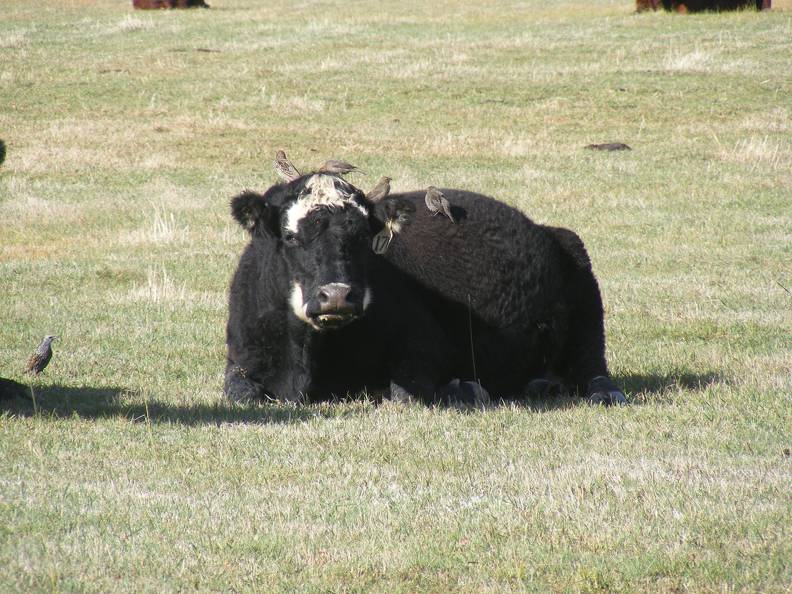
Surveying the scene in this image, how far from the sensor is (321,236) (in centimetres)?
884

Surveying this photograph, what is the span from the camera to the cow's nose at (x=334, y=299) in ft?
27.5

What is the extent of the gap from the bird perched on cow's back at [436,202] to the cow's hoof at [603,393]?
177 centimetres

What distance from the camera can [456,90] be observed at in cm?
3350

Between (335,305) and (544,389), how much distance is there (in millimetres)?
2605

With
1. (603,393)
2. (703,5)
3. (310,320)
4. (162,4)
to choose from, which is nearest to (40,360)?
(310,320)

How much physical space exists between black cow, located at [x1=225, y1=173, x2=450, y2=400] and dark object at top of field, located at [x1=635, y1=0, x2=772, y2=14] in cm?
4004

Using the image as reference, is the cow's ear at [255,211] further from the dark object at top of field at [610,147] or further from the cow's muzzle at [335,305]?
the dark object at top of field at [610,147]

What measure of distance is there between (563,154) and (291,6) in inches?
1523

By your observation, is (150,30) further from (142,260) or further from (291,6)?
(142,260)

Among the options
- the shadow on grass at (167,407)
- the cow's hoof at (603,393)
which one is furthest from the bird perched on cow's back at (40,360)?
the cow's hoof at (603,393)

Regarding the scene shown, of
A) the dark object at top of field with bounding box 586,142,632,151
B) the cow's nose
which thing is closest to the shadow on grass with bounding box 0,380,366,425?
the cow's nose

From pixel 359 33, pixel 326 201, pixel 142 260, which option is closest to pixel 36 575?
pixel 326 201

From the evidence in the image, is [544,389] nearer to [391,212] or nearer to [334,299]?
[391,212]

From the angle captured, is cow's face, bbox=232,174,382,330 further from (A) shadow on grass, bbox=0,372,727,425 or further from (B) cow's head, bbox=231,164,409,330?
(A) shadow on grass, bbox=0,372,727,425
